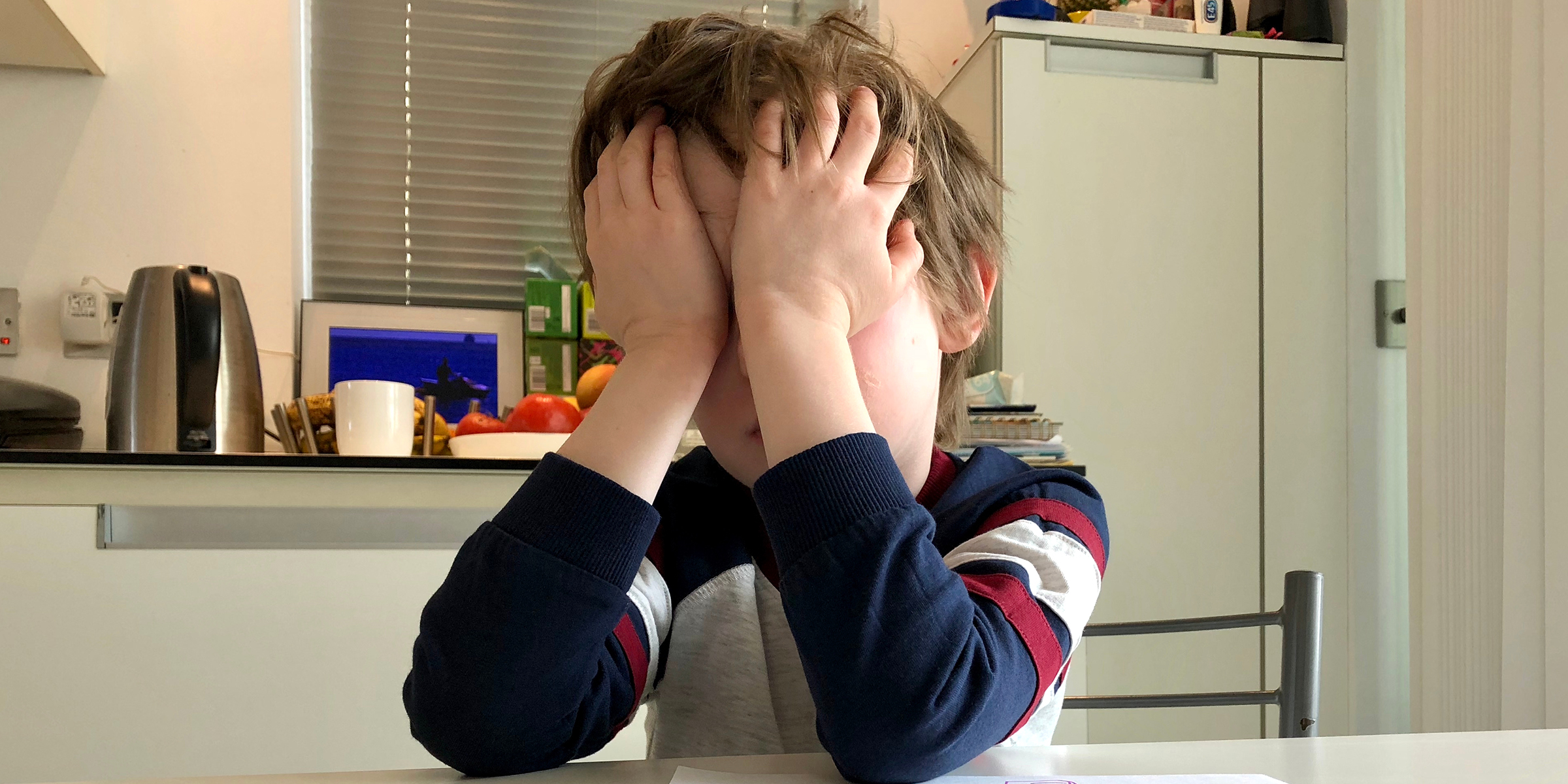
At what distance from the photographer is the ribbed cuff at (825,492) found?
0.46 meters

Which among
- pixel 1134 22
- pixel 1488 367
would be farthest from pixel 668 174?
pixel 1134 22

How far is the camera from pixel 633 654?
0.61 metres

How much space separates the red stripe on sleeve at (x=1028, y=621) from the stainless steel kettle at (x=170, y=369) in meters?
1.48

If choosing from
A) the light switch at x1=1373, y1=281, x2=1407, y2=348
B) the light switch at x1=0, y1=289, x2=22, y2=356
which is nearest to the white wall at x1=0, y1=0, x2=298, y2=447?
the light switch at x1=0, y1=289, x2=22, y2=356

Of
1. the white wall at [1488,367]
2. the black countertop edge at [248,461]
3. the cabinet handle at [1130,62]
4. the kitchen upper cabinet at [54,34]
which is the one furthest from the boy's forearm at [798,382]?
the kitchen upper cabinet at [54,34]

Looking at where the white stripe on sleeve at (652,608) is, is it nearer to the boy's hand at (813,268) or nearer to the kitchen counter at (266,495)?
the boy's hand at (813,268)

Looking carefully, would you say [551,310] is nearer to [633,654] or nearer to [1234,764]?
[633,654]

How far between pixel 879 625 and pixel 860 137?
0.26m

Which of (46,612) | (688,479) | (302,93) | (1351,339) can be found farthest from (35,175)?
(1351,339)

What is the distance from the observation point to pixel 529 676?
50 cm

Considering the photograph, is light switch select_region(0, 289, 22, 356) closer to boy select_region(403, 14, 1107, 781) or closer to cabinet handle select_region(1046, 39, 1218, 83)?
boy select_region(403, 14, 1107, 781)

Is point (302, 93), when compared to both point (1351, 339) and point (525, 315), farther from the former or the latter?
point (1351, 339)

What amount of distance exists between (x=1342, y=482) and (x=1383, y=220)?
1.69 feet

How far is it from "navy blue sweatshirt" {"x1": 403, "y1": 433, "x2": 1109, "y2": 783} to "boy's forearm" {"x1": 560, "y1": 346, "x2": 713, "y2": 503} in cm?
2
